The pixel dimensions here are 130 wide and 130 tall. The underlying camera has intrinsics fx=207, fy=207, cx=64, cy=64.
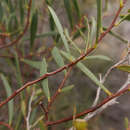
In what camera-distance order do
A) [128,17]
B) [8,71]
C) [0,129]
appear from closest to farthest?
[128,17]
[0,129]
[8,71]

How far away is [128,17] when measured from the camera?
58 cm

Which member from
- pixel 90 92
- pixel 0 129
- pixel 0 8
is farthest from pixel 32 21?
pixel 90 92

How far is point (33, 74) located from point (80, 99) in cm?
41

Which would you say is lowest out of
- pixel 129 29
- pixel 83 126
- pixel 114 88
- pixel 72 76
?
pixel 114 88

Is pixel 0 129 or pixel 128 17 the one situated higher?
pixel 128 17

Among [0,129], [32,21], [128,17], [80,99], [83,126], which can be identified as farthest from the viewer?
[80,99]

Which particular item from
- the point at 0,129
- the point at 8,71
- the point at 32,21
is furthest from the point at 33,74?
the point at 32,21

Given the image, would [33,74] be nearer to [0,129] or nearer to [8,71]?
[8,71]

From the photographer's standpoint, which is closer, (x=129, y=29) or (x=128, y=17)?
(x=128, y=17)

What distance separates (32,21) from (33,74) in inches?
30.3

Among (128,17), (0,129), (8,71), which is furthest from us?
(8,71)

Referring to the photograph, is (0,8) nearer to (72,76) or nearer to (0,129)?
(0,129)

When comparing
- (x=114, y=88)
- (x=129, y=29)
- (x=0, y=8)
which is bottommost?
(x=114, y=88)

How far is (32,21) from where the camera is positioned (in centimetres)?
83
